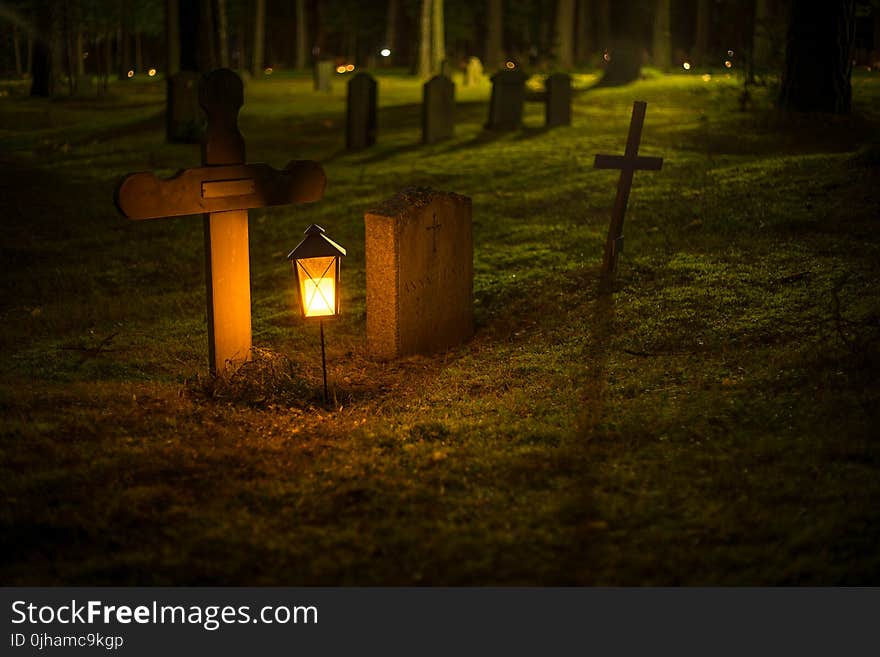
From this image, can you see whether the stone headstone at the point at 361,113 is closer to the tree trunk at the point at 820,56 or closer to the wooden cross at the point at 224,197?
the tree trunk at the point at 820,56

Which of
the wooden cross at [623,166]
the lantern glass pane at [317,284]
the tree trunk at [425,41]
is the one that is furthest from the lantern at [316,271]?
the tree trunk at [425,41]

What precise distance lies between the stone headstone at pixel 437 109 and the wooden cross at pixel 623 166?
31.7 ft

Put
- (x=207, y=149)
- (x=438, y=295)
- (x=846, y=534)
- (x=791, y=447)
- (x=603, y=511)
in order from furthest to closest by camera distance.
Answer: (x=438, y=295) → (x=207, y=149) → (x=791, y=447) → (x=603, y=511) → (x=846, y=534)

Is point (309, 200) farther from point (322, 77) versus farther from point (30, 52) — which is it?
point (30, 52)

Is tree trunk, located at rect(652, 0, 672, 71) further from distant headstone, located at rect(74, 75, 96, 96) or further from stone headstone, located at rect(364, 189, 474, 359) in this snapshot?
stone headstone, located at rect(364, 189, 474, 359)

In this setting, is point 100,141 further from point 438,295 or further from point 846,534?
point 846,534

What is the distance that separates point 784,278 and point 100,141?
16.5 m

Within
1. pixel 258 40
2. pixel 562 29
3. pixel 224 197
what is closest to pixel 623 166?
pixel 224 197

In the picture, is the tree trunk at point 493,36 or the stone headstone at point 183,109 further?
the tree trunk at point 493,36

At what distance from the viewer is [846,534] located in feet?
14.9

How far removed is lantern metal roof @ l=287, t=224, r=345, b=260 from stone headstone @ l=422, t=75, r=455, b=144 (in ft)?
41.2

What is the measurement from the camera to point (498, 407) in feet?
22.1

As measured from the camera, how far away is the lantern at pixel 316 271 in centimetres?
696
